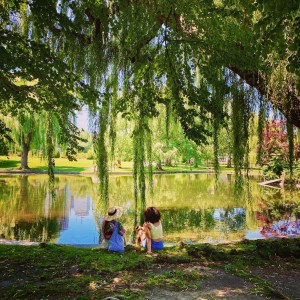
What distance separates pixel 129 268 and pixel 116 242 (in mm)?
897

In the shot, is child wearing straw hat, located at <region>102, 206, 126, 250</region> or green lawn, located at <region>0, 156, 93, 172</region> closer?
child wearing straw hat, located at <region>102, 206, 126, 250</region>

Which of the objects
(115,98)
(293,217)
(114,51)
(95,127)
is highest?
(114,51)

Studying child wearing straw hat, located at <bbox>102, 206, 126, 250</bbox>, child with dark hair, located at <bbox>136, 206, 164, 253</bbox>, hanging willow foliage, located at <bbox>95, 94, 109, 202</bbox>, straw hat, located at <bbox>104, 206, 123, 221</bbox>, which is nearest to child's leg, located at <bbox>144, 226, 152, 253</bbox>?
child with dark hair, located at <bbox>136, 206, 164, 253</bbox>

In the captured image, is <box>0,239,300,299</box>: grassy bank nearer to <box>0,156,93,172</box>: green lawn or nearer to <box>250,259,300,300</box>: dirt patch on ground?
<box>250,259,300,300</box>: dirt patch on ground

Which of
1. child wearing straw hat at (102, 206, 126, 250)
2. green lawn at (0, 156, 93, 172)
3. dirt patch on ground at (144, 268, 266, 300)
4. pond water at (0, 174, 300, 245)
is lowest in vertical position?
pond water at (0, 174, 300, 245)

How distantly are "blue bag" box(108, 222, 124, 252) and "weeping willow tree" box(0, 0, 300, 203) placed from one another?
0.70 meters

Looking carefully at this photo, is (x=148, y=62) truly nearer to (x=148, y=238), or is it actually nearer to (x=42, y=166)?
(x=148, y=238)

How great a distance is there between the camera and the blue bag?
511 centimetres

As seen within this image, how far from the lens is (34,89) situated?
4809 mm

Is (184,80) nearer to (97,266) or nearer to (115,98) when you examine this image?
(115,98)

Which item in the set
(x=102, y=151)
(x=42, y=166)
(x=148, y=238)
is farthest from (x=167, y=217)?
(x=42, y=166)

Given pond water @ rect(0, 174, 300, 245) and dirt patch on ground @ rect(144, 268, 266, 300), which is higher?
dirt patch on ground @ rect(144, 268, 266, 300)

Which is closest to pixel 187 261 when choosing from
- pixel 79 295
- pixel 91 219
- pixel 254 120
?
pixel 79 295

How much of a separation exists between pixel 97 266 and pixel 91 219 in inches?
246
